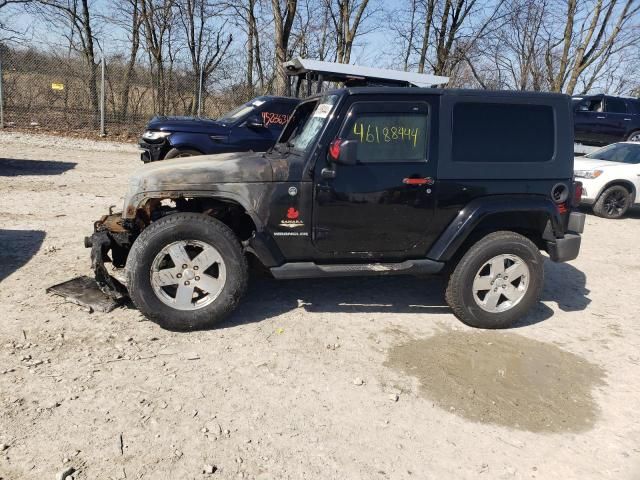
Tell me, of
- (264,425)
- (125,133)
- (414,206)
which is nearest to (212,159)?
(414,206)

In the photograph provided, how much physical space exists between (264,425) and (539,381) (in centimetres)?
202

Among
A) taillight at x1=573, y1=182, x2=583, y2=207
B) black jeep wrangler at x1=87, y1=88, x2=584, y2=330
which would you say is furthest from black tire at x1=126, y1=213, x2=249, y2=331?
taillight at x1=573, y1=182, x2=583, y2=207

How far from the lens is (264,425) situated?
2.88 m

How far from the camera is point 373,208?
4.06 meters

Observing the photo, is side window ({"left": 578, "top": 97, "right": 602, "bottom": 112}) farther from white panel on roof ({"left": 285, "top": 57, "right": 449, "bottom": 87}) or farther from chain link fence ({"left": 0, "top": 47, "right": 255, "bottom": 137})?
chain link fence ({"left": 0, "top": 47, "right": 255, "bottom": 137})

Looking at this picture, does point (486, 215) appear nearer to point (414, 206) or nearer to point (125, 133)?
point (414, 206)

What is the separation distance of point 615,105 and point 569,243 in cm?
1382

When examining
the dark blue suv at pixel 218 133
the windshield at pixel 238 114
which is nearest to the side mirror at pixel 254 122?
the dark blue suv at pixel 218 133

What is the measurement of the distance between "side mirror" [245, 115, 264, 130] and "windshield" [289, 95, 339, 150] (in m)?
4.90

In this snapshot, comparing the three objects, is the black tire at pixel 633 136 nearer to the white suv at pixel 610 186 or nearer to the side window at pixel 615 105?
the side window at pixel 615 105

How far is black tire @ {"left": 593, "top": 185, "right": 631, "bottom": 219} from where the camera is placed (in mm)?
9766

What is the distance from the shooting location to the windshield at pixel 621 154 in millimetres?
10148

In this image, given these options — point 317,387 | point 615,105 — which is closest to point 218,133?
point 317,387

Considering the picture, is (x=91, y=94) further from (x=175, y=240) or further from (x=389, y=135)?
(x=389, y=135)
